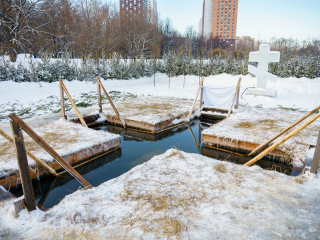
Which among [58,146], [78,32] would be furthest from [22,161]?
[78,32]

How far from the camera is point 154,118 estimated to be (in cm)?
710

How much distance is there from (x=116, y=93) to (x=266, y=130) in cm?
982

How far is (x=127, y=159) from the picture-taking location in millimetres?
5262

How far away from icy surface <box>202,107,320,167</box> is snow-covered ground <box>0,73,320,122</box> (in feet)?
9.11

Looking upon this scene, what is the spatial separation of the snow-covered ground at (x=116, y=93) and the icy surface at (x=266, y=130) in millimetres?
2778

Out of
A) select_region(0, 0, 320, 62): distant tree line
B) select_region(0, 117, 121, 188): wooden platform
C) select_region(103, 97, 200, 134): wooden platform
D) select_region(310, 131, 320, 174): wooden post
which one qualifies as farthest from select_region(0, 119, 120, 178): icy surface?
select_region(0, 0, 320, 62): distant tree line

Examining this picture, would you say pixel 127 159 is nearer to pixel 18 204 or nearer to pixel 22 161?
pixel 18 204

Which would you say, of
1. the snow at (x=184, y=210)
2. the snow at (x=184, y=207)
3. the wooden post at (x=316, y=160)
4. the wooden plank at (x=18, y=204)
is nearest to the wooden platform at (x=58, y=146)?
the snow at (x=184, y=207)

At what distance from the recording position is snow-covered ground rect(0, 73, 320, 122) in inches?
378

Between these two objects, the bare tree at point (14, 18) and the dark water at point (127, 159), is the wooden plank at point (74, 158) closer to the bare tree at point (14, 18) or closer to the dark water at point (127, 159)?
the dark water at point (127, 159)

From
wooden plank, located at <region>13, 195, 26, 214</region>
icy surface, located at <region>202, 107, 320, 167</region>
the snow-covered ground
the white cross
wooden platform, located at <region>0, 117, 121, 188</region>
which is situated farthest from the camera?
the white cross

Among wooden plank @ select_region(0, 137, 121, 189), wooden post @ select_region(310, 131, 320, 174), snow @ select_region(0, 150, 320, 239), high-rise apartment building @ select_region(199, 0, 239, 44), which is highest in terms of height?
high-rise apartment building @ select_region(199, 0, 239, 44)

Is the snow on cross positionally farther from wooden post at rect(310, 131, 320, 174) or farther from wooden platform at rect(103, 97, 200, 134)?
wooden post at rect(310, 131, 320, 174)

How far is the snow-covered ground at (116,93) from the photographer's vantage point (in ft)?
31.5
